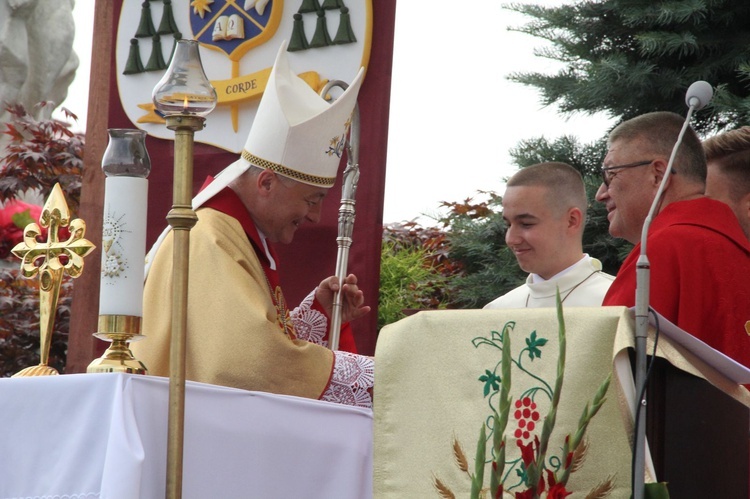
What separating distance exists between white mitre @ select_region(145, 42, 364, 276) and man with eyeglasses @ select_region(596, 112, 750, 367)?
96 centimetres

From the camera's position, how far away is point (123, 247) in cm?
273

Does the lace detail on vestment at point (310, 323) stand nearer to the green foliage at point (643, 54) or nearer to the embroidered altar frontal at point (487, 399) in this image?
the embroidered altar frontal at point (487, 399)

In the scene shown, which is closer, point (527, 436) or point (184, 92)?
point (527, 436)

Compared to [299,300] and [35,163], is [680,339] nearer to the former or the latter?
[299,300]

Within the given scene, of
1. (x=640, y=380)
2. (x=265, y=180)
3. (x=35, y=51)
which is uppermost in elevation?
(x=35, y=51)

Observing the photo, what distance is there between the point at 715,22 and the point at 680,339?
377cm

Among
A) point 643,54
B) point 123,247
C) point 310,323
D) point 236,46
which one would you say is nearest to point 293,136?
Answer: point 310,323

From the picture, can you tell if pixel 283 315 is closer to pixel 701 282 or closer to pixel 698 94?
pixel 701 282

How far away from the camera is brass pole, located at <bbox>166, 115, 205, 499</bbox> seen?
7.72ft

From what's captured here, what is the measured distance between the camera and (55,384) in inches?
98.3

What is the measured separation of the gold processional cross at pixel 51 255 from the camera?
2881 mm

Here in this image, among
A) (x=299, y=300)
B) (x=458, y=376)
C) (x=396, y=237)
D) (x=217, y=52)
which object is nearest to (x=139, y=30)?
(x=217, y=52)

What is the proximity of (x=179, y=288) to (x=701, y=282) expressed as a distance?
5.24 feet

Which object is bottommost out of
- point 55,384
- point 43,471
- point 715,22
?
point 43,471
